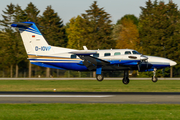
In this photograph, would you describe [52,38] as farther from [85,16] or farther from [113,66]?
[113,66]

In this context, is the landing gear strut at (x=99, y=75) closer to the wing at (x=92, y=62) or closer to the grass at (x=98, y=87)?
the wing at (x=92, y=62)

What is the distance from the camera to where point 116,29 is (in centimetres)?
9056

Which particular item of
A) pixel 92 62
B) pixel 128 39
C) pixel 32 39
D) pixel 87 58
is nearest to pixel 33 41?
pixel 32 39

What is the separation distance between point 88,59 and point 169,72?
35.5 metres

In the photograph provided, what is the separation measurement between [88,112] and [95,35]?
52001 mm

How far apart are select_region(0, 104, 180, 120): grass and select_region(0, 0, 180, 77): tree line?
43.1 meters

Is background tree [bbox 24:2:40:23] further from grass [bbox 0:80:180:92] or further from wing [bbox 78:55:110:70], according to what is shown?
wing [bbox 78:55:110:70]

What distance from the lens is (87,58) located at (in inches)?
1109

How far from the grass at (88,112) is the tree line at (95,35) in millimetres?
43063

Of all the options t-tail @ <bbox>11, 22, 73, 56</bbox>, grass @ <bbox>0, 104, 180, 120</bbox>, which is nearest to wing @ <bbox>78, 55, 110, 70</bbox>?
t-tail @ <bbox>11, 22, 73, 56</bbox>

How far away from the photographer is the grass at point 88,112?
1172cm

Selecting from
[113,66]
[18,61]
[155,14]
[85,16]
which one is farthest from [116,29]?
[113,66]

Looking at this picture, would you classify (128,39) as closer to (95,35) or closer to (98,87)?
(95,35)

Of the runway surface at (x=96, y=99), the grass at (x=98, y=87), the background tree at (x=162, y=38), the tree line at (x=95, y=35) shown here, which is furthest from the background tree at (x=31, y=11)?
the runway surface at (x=96, y=99)
